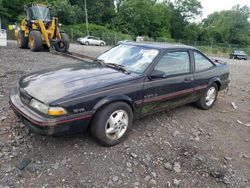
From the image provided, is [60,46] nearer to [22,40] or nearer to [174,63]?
[22,40]

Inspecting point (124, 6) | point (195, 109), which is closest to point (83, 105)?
point (195, 109)

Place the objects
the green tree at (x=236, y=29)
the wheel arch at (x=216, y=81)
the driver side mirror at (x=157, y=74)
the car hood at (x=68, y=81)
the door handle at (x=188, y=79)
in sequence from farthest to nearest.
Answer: the green tree at (x=236, y=29) → the wheel arch at (x=216, y=81) → the door handle at (x=188, y=79) → the driver side mirror at (x=157, y=74) → the car hood at (x=68, y=81)

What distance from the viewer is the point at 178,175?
3006 mm

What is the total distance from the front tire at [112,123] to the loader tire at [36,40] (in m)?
10.8

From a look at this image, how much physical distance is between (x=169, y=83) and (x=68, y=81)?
174 cm


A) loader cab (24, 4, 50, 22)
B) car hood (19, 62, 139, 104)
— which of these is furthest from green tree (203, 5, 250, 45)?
car hood (19, 62, 139, 104)

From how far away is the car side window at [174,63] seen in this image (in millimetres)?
3929

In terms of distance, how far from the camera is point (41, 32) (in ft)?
43.2

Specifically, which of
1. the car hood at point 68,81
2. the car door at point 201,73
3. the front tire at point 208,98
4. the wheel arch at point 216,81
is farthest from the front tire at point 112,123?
the wheel arch at point 216,81

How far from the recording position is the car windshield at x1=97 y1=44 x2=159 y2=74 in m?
3.80

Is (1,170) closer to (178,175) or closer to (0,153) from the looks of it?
(0,153)

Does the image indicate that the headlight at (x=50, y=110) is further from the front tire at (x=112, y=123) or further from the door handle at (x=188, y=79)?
the door handle at (x=188, y=79)

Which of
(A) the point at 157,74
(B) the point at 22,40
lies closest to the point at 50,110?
(A) the point at 157,74

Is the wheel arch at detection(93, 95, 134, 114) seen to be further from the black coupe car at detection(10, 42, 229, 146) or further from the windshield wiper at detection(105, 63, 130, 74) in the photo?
the windshield wiper at detection(105, 63, 130, 74)
